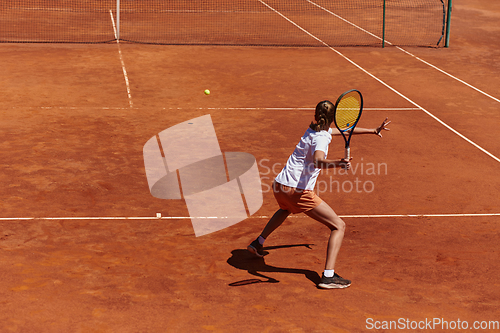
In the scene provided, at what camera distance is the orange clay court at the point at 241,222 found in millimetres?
5941

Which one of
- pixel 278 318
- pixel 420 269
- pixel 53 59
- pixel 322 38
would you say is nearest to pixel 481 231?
pixel 420 269

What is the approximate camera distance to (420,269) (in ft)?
22.4

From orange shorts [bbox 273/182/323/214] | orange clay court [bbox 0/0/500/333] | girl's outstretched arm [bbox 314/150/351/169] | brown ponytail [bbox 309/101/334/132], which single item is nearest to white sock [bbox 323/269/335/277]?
orange clay court [bbox 0/0/500/333]

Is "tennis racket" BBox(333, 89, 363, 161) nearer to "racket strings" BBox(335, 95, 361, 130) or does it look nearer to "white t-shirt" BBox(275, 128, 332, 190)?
"racket strings" BBox(335, 95, 361, 130)

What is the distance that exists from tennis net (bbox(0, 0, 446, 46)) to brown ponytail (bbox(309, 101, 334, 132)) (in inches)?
553

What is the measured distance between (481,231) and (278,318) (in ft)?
11.6

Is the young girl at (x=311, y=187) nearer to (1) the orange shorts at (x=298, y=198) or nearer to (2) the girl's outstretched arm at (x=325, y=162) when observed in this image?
(1) the orange shorts at (x=298, y=198)

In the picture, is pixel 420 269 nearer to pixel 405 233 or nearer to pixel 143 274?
pixel 405 233

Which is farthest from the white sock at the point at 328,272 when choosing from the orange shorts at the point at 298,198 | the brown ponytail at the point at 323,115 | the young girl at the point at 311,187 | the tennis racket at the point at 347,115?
Answer: the brown ponytail at the point at 323,115

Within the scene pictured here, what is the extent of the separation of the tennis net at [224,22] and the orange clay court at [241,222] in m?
3.90

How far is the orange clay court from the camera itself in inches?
234

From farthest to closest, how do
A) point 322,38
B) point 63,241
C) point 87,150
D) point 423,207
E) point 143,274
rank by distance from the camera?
point 322,38, point 87,150, point 423,207, point 63,241, point 143,274

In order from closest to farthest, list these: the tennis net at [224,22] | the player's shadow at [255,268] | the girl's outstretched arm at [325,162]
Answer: the girl's outstretched arm at [325,162] < the player's shadow at [255,268] < the tennis net at [224,22]

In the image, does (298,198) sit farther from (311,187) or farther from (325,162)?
(325,162)
